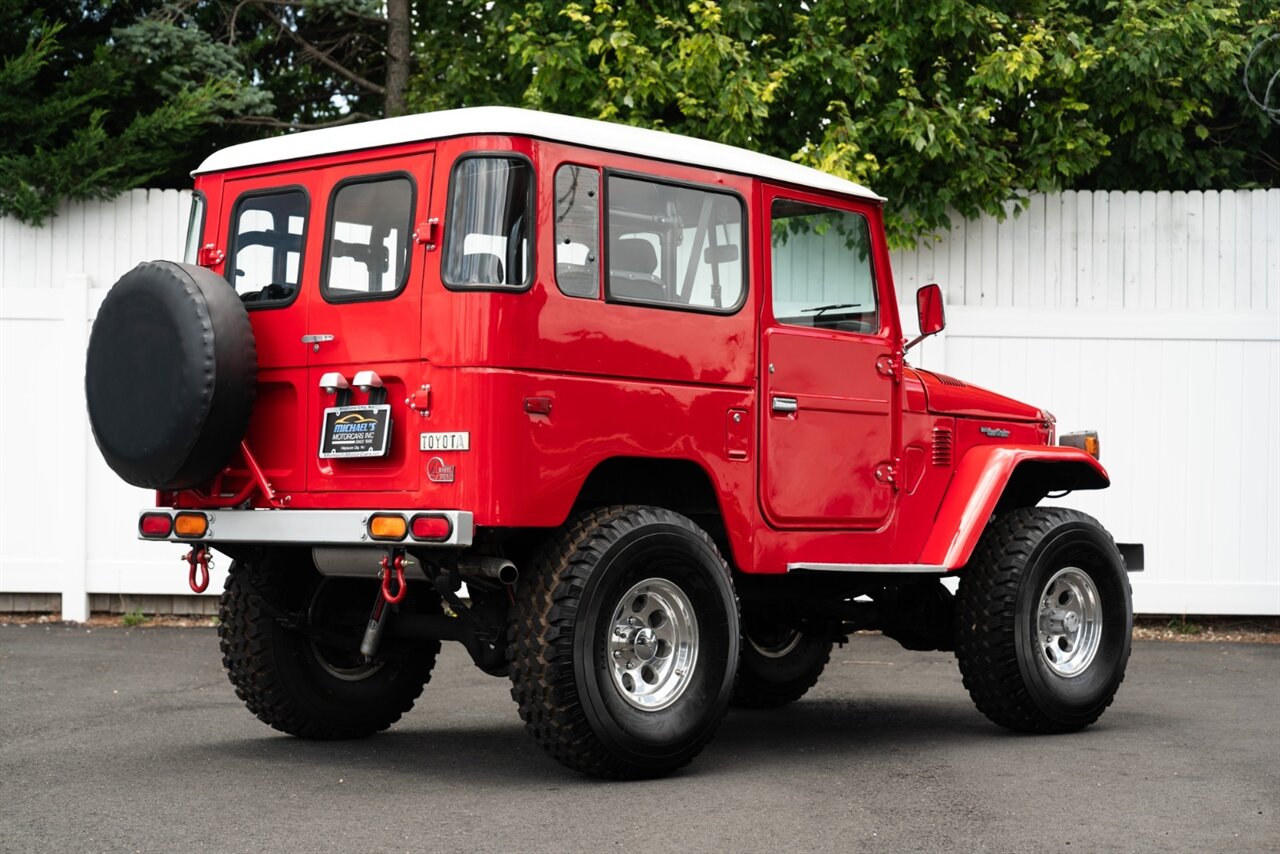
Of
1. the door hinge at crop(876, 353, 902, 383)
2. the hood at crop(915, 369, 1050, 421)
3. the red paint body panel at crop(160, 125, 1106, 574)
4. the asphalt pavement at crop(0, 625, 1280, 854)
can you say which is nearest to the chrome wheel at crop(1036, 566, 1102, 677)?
the asphalt pavement at crop(0, 625, 1280, 854)

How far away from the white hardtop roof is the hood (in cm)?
122

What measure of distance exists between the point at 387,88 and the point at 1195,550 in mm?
8189

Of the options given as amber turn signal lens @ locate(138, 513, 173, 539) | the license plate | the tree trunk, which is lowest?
amber turn signal lens @ locate(138, 513, 173, 539)

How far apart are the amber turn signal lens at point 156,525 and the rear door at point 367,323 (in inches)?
29.1

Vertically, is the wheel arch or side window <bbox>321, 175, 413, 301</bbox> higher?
side window <bbox>321, 175, 413, 301</bbox>

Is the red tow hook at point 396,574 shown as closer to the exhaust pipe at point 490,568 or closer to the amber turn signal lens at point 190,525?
the exhaust pipe at point 490,568

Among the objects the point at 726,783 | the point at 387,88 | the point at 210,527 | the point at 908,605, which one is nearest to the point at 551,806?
the point at 726,783

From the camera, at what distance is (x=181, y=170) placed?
582 inches

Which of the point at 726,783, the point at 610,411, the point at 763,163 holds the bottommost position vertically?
the point at 726,783

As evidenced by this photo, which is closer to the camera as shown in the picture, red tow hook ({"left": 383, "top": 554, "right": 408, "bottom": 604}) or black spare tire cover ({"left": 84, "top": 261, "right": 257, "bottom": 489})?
red tow hook ({"left": 383, "top": 554, "right": 408, "bottom": 604})

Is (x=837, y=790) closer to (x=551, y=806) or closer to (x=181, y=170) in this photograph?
(x=551, y=806)

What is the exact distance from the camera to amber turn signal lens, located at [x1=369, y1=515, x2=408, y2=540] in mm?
6481

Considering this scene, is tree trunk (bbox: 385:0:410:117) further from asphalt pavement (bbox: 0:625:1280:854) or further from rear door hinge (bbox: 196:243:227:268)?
rear door hinge (bbox: 196:243:227:268)

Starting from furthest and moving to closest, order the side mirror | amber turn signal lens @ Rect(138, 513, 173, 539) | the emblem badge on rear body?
the side mirror
amber turn signal lens @ Rect(138, 513, 173, 539)
the emblem badge on rear body
